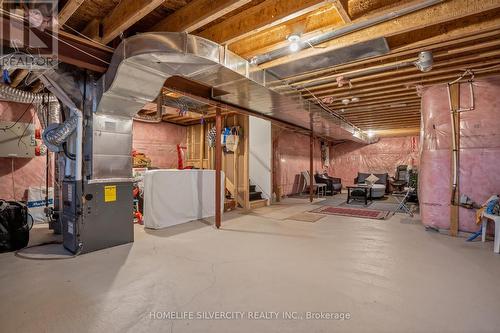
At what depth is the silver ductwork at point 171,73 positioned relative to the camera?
7.63 feet

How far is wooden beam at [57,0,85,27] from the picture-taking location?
216cm

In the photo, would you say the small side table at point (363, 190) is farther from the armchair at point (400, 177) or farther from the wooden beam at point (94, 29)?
the wooden beam at point (94, 29)

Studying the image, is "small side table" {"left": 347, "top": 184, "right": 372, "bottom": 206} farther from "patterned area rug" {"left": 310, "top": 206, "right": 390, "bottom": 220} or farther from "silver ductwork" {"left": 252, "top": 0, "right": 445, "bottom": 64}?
"silver ductwork" {"left": 252, "top": 0, "right": 445, "bottom": 64}

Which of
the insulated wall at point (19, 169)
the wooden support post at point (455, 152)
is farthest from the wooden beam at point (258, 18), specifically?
the insulated wall at point (19, 169)

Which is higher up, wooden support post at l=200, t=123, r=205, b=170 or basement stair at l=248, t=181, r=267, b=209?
wooden support post at l=200, t=123, r=205, b=170

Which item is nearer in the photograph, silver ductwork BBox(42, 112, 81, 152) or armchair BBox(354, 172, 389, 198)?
→ silver ductwork BBox(42, 112, 81, 152)

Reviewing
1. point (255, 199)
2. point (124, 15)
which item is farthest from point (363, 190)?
point (124, 15)

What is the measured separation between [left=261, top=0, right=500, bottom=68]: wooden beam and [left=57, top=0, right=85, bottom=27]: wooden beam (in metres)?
Result: 2.44

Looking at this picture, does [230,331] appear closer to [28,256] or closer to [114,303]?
[114,303]

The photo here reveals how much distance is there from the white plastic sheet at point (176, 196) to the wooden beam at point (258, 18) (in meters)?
2.45

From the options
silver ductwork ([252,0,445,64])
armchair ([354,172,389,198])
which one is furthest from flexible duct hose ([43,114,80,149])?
armchair ([354,172,389,198])

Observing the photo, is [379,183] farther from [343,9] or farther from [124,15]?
[124,15]

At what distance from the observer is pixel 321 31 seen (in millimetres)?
2752

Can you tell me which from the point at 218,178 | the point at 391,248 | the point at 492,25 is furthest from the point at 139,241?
the point at 492,25
